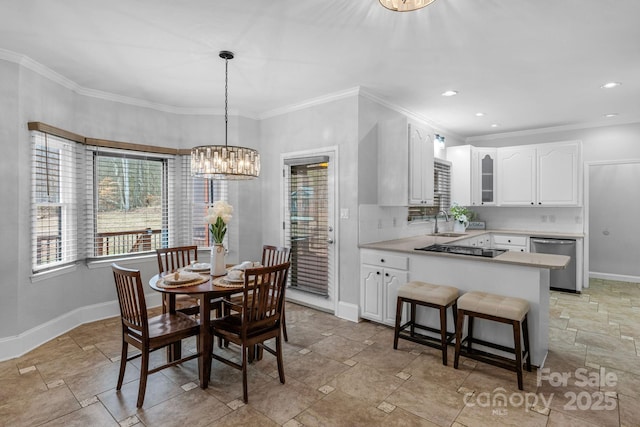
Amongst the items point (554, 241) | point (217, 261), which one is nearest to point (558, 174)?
point (554, 241)

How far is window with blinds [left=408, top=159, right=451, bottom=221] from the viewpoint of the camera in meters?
5.41

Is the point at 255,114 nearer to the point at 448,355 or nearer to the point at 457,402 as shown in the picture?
the point at 448,355

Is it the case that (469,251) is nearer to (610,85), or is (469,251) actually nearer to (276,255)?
(276,255)

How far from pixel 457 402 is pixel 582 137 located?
5290 mm

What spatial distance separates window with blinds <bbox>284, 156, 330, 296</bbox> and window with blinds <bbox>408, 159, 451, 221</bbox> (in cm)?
170

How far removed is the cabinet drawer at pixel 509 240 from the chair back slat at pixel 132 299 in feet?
17.8

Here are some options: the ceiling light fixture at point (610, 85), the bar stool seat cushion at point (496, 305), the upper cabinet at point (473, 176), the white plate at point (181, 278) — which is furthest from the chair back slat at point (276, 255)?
the ceiling light fixture at point (610, 85)

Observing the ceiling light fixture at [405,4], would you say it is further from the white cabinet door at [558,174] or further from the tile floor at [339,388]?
the white cabinet door at [558,174]

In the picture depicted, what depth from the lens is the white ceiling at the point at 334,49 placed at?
238 cm

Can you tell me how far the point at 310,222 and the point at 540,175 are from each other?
3.94 meters

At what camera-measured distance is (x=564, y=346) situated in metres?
3.29

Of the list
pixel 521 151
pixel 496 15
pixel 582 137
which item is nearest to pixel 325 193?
pixel 496 15

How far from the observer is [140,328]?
91.6 inches

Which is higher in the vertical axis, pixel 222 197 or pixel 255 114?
pixel 255 114
